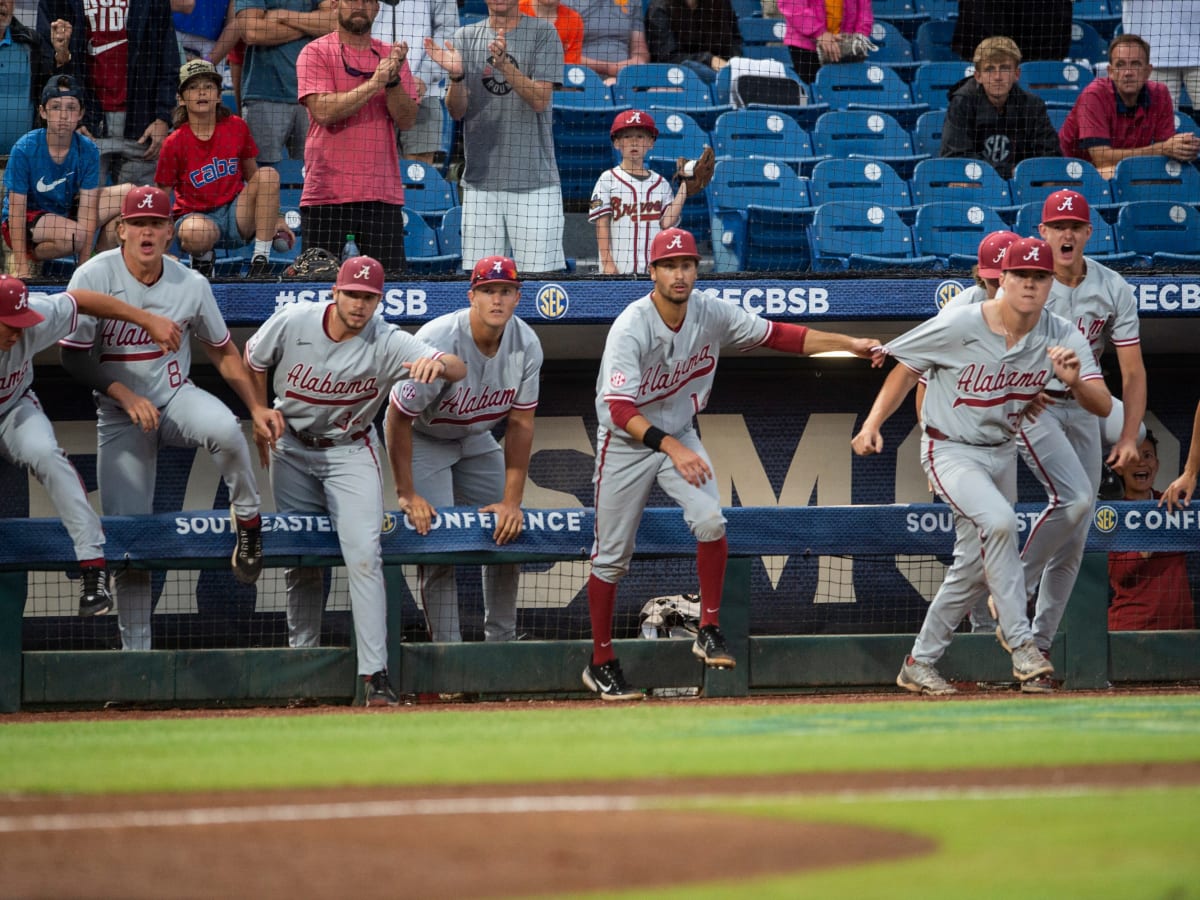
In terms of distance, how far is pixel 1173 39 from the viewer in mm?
10664

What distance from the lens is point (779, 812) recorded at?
2.91m

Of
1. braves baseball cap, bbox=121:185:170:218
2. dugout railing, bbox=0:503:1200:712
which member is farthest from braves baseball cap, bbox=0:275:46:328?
dugout railing, bbox=0:503:1200:712

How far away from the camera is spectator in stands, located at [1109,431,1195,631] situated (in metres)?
7.78

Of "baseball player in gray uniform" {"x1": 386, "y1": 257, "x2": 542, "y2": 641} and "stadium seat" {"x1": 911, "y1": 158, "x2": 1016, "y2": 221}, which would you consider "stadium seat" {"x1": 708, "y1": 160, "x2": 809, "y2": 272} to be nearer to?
"stadium seat" {"x1": 911, "y1": 158, "x2": 1016, "y2": 221}

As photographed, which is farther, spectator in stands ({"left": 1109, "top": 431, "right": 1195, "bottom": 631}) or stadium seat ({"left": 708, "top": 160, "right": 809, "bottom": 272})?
stadium seat ({"left": 708, "top": 160, "right": 809, "bottom": 272})

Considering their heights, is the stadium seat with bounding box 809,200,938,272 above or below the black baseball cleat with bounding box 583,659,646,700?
above

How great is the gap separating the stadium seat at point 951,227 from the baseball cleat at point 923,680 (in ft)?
10.2

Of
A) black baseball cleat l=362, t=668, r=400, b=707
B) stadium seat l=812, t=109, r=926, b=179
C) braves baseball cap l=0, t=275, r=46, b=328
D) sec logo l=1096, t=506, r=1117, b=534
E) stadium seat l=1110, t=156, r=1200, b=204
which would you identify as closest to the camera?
braves baseball cap l=0, t=275, r=46, b=328

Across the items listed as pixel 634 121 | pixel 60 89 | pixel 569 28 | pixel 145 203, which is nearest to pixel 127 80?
pixel 60 89

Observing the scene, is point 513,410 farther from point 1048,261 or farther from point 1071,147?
point 1071,147

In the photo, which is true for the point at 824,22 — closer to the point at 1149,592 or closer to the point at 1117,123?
the point at 1117,123

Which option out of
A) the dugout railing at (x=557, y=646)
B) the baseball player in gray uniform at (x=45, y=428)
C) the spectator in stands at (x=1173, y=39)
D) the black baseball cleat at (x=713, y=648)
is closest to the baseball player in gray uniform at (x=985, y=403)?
the dugout railing at (x=557, y=646)

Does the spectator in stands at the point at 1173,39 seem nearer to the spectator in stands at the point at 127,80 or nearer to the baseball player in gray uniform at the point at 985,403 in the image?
the baseball player in gray uniform at the point at 985,403

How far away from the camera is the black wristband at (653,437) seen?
612cm
